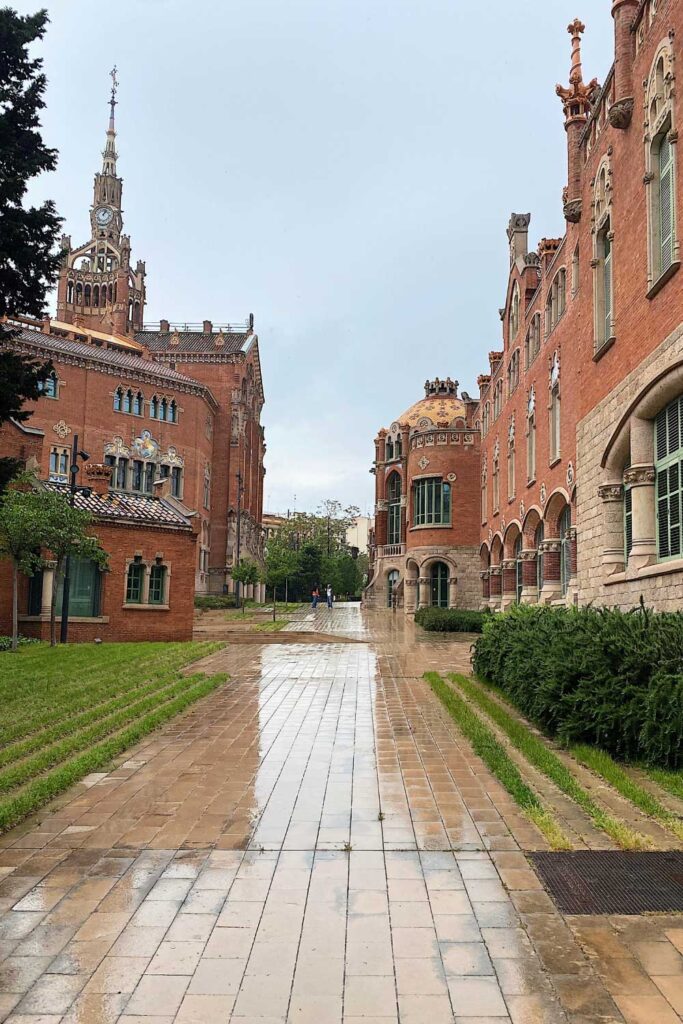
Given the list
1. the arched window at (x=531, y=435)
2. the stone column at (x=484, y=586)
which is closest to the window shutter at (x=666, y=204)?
the arched window at (x=531, y=435)

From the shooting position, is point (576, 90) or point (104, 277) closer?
point (576, 90)

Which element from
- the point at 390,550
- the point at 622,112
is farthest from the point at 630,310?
the point at 390,550

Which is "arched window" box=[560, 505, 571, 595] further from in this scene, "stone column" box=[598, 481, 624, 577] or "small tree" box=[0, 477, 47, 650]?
"small tree" box=[0, 477, 47, 650]

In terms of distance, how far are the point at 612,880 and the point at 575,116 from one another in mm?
16214

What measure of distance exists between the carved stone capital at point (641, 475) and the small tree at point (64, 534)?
14.0 metres

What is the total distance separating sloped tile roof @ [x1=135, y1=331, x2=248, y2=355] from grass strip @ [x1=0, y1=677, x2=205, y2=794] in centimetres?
5635

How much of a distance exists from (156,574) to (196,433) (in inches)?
1324

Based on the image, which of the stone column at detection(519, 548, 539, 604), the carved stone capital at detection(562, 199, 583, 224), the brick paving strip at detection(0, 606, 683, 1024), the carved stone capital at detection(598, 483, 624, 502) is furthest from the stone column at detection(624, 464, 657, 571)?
the stone column at detection(519, 548, 539, 604)

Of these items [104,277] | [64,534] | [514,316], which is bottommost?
[64,534]

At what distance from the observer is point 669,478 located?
11297 mm

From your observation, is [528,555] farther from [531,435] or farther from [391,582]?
[391,582]

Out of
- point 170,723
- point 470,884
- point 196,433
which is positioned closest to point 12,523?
point 170,723

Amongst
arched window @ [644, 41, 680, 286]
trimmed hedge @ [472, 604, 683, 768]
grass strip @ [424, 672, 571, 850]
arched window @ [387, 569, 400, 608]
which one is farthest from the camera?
arched window @ [387, 569, 400, 608]

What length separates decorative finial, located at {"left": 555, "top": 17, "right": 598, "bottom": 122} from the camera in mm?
16688
